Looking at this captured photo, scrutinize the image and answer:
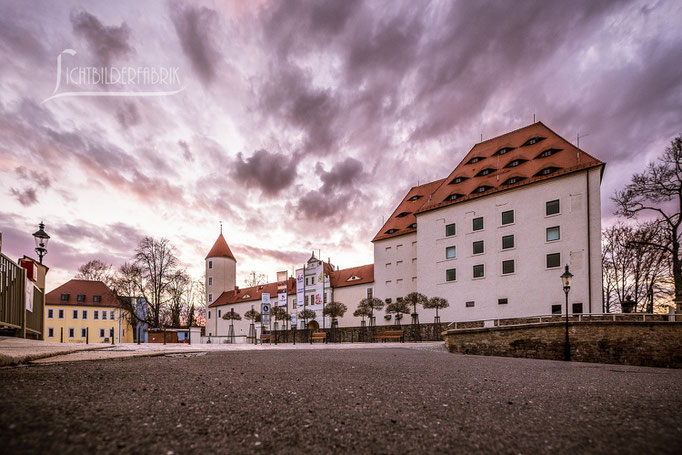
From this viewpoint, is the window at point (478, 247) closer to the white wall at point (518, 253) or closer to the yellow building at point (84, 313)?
the white wall at point (518, 253)

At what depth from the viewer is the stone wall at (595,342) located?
50.3ft

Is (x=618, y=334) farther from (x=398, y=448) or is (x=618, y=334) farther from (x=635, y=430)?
(x=398, y=448)

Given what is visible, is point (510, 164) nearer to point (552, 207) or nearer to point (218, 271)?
point (552, 207)

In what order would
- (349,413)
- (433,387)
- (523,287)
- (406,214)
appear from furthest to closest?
(406,214)
(523,287)
(433,387)
(349,413)

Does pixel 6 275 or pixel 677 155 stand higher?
pixel 677 155

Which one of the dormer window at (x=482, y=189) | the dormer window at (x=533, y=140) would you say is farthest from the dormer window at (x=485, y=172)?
the dormer window at (x=533, y=140)

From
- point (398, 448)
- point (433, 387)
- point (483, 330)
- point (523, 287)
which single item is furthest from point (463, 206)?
point (398, 448)

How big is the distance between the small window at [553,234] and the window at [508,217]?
124 inches

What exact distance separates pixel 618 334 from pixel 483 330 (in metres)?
5.45

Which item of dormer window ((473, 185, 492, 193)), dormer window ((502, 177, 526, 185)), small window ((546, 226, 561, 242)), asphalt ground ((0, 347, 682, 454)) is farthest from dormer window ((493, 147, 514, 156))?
asphalt ground ((0, 347, 682, 454))

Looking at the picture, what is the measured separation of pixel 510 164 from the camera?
34938 millimetres

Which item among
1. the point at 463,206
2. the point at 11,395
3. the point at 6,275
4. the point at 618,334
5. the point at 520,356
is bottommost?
the point at 520,356

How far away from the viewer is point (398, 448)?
99.6 inches

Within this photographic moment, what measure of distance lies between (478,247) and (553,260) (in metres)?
6.39
